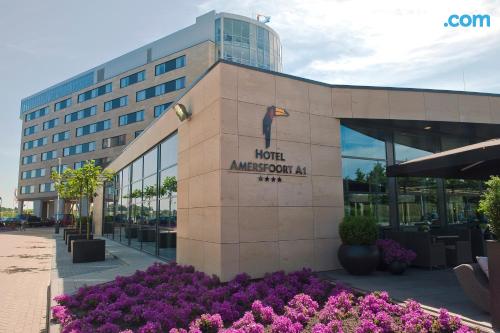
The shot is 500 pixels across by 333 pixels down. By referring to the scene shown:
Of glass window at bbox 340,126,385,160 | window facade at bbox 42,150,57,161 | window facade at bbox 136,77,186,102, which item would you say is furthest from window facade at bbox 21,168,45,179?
glass window at bbox 340,126,385,160

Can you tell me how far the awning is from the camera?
7695 millimetres

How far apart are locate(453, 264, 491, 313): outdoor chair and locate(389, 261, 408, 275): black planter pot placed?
3264 millimetres

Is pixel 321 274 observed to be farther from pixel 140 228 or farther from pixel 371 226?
pixel 140 228


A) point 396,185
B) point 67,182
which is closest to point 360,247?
point 396,185

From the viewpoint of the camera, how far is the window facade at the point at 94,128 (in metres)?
63.1

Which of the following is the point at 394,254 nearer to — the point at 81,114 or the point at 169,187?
the point at 169,187

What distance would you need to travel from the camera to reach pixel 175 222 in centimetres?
1361

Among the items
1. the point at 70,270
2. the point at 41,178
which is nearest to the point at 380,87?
the point at 70,270

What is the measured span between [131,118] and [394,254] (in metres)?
54.9

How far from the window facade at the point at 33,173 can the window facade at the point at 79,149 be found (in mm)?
9375

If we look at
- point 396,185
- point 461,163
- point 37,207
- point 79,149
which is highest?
point 79,149

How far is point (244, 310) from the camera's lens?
727 cm

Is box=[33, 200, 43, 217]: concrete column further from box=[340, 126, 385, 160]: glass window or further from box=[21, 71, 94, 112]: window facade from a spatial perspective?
box=[340, 126, 385, 160]: glass window

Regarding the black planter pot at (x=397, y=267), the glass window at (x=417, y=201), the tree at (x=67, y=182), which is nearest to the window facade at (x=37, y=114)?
the tree at (x=67, y=182)
